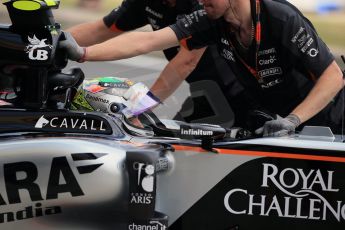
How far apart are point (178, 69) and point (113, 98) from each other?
80 cm

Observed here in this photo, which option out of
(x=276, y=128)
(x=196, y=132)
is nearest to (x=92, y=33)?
(x=196, y=132)

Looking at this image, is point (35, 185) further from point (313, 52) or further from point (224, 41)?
point (313, 52)

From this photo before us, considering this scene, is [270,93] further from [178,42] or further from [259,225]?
[259,225]

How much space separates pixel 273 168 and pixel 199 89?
1.13 meters

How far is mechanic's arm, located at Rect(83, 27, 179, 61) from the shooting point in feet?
9.71

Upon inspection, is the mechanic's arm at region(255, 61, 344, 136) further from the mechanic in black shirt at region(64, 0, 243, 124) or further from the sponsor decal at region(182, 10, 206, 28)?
the sponsor decal at region(182, 10, 206, 28)

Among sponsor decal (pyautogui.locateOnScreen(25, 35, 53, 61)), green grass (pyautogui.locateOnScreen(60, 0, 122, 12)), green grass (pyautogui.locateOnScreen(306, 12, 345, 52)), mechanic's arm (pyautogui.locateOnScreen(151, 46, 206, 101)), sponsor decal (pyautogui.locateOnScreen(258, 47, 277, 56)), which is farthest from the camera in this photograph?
green grass (pyautogui.locateOnScreen(306, 12, 345, 52))

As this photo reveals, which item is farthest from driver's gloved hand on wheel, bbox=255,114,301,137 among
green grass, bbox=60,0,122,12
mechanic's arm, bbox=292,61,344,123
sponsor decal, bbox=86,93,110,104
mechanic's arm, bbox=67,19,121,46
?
green grass, bbox=60,0,122,12

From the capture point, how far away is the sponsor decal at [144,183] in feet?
8.41

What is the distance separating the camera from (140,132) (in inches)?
109

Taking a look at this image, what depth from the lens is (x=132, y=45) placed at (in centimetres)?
310

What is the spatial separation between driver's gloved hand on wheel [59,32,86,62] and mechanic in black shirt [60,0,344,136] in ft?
0.06

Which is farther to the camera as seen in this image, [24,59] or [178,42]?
[178,42]

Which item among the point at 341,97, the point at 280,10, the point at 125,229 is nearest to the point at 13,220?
the point at 125,229
